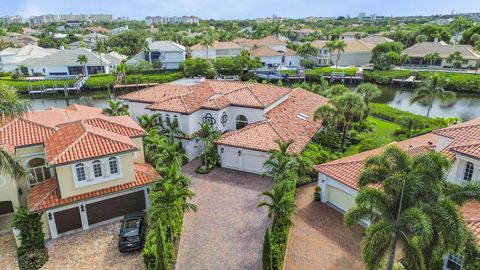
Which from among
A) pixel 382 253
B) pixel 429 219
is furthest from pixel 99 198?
pixel 429 219

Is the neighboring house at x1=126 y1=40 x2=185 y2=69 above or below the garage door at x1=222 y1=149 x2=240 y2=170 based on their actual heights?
above

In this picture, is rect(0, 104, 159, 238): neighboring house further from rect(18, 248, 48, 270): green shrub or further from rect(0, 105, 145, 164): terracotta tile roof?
rect(18, 248, 48, 270): green shrub

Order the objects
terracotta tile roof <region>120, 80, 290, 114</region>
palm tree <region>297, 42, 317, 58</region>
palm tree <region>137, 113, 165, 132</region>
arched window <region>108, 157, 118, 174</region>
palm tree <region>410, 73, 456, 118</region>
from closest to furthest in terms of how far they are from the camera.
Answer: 1. arched window <region>108, 157, 118, 174</region>
2. palm tree <region>137, 113, 165, 132</region>
3. terracotta tile roof <region>120, 80, 290, 114</region>
4. palm tree <region>410, 73, 456, 118</region>
5. palm tree <region>297, 42, 317, 58</region>

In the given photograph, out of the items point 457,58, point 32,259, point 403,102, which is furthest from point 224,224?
point 457,58

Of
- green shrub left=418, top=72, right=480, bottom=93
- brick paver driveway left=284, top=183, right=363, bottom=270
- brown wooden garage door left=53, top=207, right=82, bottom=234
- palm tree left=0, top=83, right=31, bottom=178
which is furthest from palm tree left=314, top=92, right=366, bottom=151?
green shrub left=418, top=72, right=480, bottom=93

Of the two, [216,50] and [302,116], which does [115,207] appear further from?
[216,50]

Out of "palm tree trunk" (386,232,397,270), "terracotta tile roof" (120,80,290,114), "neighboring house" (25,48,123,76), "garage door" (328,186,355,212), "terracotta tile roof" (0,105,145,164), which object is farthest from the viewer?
"neighboring house" (25,48,123,76)

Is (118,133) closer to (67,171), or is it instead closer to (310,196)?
(67,171)
